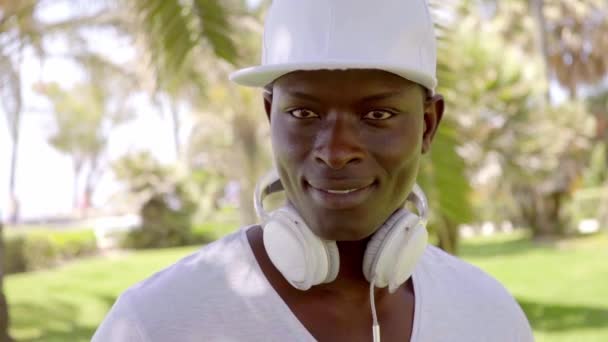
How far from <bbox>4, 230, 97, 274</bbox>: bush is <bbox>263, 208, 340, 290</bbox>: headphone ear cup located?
55.2 feet

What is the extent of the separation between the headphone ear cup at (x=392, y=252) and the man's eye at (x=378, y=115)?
0.22m

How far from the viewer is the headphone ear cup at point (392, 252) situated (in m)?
1.48

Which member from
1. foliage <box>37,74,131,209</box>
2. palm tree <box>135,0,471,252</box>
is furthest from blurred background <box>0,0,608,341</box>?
foliage <box>37,74,131,209</box>

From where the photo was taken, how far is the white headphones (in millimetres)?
1415

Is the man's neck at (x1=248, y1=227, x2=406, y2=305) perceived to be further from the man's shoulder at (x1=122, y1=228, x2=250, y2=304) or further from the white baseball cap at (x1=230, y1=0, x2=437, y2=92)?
the white baseball cap at (x1=230, y1=0, x2=437, y2=92)

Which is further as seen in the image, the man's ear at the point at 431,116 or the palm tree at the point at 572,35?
the palm tree at the point at 572,35

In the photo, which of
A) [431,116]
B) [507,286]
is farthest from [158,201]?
[431,116]

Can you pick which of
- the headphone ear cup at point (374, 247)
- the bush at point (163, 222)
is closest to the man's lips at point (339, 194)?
the headphone ear cup at point (374, 247)

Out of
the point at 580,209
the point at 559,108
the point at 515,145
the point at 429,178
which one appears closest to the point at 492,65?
the point at 515,145

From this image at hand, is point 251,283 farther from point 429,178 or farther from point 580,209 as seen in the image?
point 580,209

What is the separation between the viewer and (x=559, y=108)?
1889 cm

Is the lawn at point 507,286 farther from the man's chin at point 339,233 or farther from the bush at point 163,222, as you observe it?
the man's chin at point 339,233

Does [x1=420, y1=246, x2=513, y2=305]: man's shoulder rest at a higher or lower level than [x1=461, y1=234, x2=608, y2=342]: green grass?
higher

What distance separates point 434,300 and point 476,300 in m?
0.14
